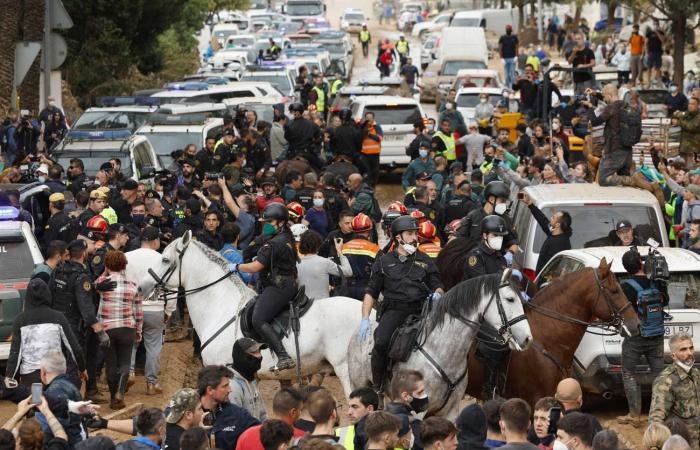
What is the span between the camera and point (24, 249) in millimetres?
15930

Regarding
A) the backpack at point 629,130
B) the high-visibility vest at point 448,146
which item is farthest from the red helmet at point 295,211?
the high-visibility vest at point 448,146

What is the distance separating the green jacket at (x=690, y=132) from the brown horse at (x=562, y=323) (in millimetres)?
10995

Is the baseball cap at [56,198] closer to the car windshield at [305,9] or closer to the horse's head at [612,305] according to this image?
the horse's head at [612,305]

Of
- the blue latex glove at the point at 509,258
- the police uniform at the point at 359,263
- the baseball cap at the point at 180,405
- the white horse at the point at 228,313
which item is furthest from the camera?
the police uniform at the point at 359,263

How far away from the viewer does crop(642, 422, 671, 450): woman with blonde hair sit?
359 inches

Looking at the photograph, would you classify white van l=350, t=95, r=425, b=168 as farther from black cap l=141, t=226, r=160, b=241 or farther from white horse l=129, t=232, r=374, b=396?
white horse l=129, t=232, r=374, b=396

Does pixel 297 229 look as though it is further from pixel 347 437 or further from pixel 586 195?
pixel 347 437

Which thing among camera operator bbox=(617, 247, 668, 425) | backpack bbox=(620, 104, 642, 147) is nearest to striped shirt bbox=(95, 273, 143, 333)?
camera operator bbox=(617, 247, 668, 425)

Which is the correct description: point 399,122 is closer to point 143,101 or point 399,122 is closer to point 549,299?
point 143,101

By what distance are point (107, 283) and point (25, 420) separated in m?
5.68

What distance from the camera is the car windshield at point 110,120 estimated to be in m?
27.8

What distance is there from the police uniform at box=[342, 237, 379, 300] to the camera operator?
309 centimetres

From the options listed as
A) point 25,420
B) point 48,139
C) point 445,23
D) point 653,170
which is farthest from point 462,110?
point 445,23

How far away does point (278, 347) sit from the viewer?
44.6 feet
